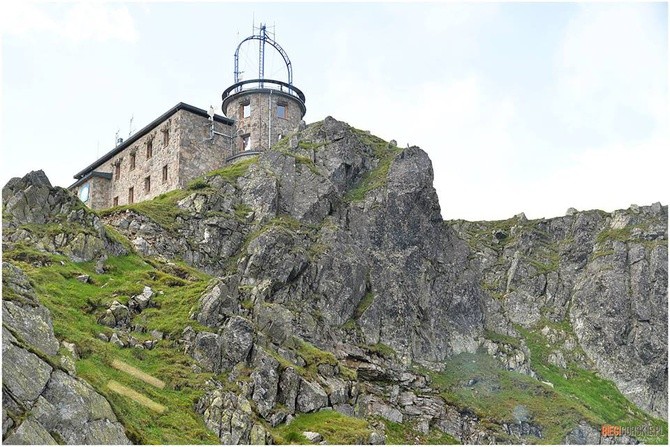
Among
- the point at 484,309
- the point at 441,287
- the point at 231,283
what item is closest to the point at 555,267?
the point at 484,309

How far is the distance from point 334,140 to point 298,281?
21.8 m

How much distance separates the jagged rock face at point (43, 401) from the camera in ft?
93.0

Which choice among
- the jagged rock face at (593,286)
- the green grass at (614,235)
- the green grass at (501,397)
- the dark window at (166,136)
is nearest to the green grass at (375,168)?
the jagged rock face at (593,286)

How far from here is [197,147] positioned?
283ft

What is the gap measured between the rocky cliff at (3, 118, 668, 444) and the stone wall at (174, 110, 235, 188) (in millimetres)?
4813

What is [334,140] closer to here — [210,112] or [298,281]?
[210,112]

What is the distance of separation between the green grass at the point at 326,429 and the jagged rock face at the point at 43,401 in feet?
35.3

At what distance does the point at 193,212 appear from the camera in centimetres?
7319

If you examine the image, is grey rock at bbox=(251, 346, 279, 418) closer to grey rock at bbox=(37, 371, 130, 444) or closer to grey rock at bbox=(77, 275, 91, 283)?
grey rock at bbox=(37, 371, 130, 444)

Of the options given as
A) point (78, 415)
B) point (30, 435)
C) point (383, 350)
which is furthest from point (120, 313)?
point (383, 350)

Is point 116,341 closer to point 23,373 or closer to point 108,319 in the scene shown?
point 108,319

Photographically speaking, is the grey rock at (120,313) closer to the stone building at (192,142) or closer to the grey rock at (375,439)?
the grey rock at (375,439)

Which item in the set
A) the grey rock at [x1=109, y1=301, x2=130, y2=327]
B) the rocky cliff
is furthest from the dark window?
the grey rock at [x1=109, y1=301, x2=130, y2=327]

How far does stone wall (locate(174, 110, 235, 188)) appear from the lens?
277 ft
